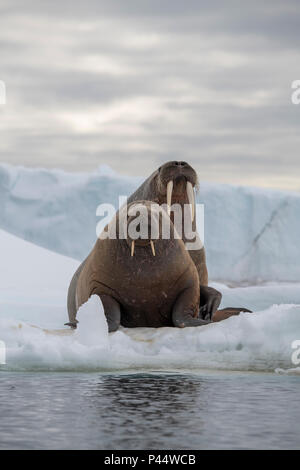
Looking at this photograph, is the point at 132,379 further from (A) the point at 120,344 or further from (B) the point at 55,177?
(B) the point at 55,177

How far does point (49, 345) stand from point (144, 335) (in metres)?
0.84

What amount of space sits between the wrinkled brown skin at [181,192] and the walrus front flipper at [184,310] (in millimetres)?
502

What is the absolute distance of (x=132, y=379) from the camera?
6.34 meters

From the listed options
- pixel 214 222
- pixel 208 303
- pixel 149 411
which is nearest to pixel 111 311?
pixel 208 303

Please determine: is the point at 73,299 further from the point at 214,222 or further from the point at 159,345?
the point at 214,222

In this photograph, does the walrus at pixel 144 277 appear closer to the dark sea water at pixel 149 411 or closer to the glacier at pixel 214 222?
the dark sea water at pixel 149 411

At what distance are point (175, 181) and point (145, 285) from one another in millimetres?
1352

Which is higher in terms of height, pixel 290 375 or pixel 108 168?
pixel 108 168

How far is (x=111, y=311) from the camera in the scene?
7422 mm

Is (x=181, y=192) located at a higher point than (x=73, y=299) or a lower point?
higher

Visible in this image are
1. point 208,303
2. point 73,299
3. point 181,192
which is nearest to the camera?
point 208,303
